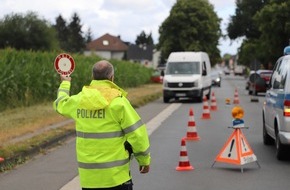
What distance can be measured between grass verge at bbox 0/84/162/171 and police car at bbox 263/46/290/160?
4.70 meters

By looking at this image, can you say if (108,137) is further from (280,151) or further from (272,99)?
(272,99)

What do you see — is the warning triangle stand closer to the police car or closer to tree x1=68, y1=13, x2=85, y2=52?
the police car

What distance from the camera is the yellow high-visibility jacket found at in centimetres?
477

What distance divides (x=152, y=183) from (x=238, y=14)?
3208 inches

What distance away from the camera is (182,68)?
3139 centimetres

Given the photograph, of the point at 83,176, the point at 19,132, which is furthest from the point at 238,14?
the point at 83,176

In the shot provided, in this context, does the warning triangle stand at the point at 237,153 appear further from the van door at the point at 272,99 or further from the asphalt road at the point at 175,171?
the van door at the point at 272,99

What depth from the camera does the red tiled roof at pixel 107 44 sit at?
157875 mm

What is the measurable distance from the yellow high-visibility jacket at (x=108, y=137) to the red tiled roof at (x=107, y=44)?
152 metres

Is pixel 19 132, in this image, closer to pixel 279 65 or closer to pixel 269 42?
pixel 279 65

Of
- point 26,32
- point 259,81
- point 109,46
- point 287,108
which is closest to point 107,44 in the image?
point 109,46

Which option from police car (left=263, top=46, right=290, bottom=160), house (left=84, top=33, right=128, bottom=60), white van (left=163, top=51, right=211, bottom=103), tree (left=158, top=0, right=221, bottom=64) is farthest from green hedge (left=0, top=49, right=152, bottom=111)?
house (left=84, top=33, right=128, bottom=60)

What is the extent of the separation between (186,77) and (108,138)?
25825 mm

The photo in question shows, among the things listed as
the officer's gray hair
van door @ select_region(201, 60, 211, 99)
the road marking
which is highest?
the officer's gray hair
